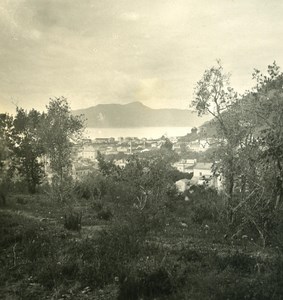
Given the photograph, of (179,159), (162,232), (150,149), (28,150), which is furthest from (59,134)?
(150,149)

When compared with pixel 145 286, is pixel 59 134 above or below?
above

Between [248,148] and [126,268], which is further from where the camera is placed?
[248,148]

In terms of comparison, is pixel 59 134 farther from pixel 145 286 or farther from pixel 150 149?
pixel 150 149

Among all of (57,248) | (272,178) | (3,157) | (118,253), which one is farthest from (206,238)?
(3,157)

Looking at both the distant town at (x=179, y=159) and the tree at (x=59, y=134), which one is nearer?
the tree at (x=59, y=134)

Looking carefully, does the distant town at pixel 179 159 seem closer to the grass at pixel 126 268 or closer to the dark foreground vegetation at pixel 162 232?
the dark foreground vegetation at pixel 162 232

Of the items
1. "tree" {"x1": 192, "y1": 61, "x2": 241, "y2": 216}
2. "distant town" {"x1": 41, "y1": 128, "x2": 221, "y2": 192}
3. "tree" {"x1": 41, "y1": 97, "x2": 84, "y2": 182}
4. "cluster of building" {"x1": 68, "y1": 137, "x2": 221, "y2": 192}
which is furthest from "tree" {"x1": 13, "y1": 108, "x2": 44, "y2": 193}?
"tree" {"x1": 192, "y1": 61, "x2": 241, "y2": 216}

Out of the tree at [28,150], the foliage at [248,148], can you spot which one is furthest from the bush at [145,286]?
the tree at [28,150]

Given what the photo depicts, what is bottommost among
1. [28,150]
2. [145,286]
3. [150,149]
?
[145,286]
